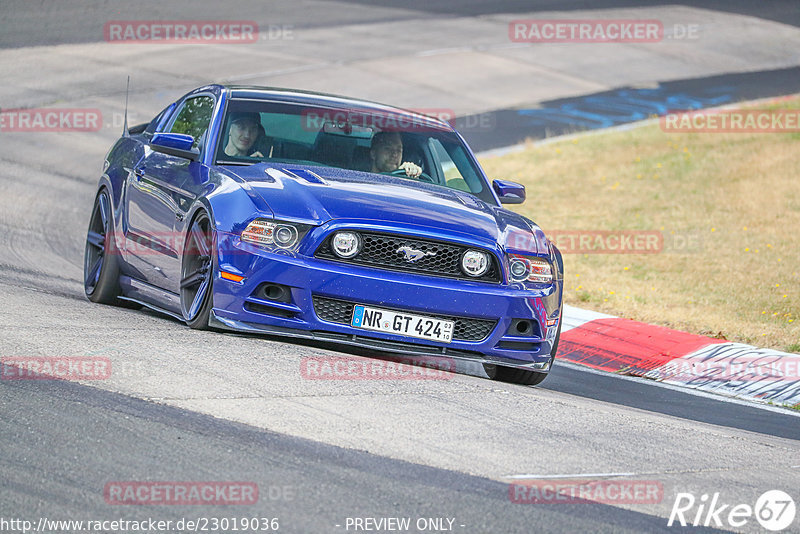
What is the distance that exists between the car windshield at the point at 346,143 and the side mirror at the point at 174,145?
18cm

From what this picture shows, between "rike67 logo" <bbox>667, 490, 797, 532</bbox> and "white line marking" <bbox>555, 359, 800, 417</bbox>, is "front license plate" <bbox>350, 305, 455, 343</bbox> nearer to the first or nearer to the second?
"rike67 logo" <bbox>667, 490, 797, 532</bbox>

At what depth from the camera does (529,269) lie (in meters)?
7.32

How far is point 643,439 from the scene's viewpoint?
20.2 feet

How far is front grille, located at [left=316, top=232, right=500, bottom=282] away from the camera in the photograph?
22.9ft

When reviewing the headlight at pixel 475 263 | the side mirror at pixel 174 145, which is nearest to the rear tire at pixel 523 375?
the headlight at pixel 475 263

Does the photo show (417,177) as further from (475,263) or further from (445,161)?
(475,263)

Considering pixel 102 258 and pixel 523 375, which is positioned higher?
pixel 102 258

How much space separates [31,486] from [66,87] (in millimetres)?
17406

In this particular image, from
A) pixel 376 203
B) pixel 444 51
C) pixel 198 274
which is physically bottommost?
pixel 444 51

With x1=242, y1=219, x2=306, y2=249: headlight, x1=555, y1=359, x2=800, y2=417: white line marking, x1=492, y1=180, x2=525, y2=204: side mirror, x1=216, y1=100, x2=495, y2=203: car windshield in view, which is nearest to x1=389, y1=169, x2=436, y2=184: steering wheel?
x1=216, y1=100, x2=495, y2=203: car windshield

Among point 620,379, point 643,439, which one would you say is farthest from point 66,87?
point 643,439

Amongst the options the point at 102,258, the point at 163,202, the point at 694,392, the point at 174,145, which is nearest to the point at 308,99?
the point at 174,145

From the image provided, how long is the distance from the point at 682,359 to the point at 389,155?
115 inches

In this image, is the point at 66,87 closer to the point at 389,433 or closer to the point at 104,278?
the point at 104,278
